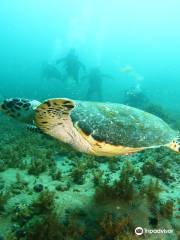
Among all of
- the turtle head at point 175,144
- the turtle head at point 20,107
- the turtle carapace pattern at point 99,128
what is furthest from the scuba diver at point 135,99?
the turtle head at point 20,107

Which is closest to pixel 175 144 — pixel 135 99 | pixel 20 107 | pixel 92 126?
pixel 92 126

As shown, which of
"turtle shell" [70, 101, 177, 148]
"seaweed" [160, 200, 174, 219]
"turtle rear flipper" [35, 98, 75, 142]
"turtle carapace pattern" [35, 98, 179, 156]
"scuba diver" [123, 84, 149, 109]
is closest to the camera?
"turtle rear flipper" [35, 98, 75, 142]

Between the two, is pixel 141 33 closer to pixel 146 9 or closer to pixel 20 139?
pixel 146 9

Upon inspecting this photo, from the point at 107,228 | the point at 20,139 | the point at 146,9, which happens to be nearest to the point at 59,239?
the point at 107,228

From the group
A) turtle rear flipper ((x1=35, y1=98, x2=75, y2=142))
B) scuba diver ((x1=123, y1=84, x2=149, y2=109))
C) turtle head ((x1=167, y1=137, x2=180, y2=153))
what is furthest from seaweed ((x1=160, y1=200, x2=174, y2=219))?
scuba diver ((x1=123, y1=84, x2=149, y2=109))

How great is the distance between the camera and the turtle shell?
4.36 metres

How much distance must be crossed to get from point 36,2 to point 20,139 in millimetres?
159036

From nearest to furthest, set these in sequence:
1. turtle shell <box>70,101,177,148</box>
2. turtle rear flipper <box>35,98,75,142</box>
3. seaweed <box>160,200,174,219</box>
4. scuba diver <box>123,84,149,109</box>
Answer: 1. turtle rear flipper <box>35,98,75,142</box>
2. turtle shell <box>70,101,177,148</box>
3. seaweed <box>160,200,174,219</box>
4. scuba diver <box>123,84,149,109</box>

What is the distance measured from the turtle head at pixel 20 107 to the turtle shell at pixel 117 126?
1.91ft

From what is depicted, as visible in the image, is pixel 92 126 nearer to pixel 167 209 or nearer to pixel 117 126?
pixel 117 126

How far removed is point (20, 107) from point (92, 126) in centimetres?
110

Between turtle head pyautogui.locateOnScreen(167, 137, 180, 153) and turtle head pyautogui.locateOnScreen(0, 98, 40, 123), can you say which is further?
turtle head pyautogui.locateOnScreen(167, 137, 180, 153)

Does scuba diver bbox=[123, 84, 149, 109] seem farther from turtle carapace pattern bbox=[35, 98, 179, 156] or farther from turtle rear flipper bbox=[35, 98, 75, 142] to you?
turtle rear flipper bbox=[35, 98, 75, 142]

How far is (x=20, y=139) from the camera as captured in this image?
8953 mm
